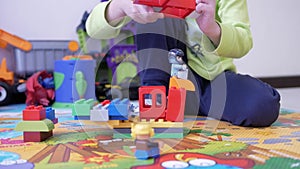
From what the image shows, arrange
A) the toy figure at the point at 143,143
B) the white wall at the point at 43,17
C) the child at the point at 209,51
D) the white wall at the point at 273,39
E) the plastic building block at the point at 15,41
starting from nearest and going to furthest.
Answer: the toy figure at the point at 143,143 → the child at the point at 209,51 → the plastic building block at the point at 15,41 → the white wall at the point at 43,17 → the white wall at the point at 273,39

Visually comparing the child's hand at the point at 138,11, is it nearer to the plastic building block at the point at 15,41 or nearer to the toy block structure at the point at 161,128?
the toy block structure at the point at 161,128

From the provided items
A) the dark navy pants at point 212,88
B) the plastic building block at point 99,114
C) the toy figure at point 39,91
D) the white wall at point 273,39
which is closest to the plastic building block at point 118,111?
the plastic building block at point 99,114

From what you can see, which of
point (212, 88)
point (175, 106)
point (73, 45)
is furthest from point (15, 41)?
point (175, 106)

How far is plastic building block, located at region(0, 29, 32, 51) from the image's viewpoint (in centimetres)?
133

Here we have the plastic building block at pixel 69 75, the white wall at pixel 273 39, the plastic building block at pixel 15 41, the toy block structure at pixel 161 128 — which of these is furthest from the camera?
the white wall at pixel 273 39

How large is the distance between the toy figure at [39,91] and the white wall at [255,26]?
28cm

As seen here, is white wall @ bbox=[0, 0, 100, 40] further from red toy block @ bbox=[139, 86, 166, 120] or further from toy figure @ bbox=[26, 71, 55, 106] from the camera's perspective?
red toy block @ bbox=[139, 86, 166, 120]

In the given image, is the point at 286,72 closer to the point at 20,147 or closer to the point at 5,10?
the point at 5,10

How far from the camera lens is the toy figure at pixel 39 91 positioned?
48.3 inches

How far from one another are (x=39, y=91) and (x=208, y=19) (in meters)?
0.82

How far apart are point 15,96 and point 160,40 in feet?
2.44

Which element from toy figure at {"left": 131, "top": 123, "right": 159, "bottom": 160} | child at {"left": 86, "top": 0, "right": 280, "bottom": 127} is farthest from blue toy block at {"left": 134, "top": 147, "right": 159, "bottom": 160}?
child at {"left": 86, "top": 0, "right": 280, "bottom": 127}

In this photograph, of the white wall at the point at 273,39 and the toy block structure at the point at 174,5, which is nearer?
the toy block structure at the point at 174,5

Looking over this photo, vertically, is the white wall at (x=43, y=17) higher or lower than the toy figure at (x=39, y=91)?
higher
